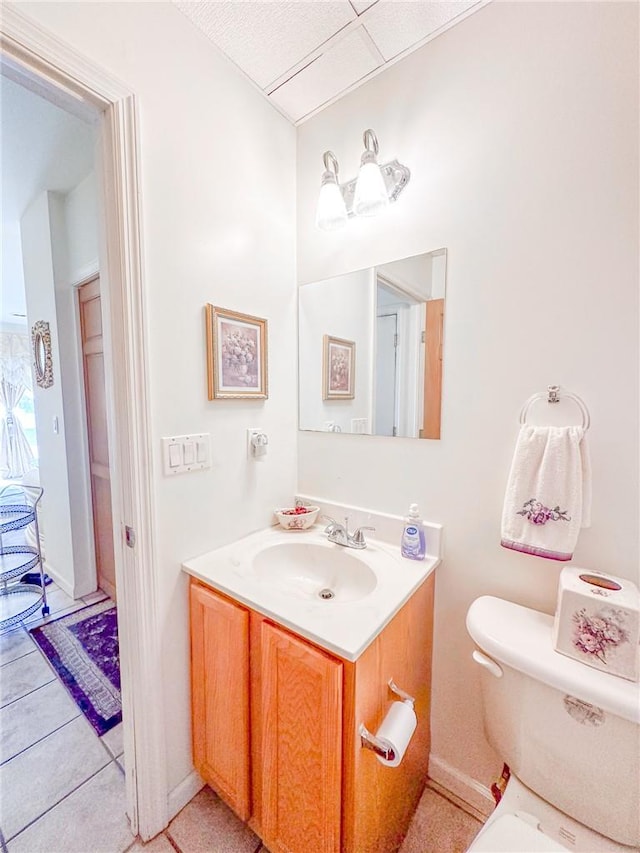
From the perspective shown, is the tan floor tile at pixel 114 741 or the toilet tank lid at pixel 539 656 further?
the tan floor tile at pixel 114 741

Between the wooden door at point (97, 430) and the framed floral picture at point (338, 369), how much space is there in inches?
58.0

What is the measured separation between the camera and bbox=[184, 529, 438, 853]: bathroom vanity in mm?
777

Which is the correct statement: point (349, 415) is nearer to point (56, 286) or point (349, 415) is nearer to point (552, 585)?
point (552, 585)

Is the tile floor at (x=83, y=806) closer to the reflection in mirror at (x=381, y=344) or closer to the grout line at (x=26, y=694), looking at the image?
the grout line at (x=26, y=694)

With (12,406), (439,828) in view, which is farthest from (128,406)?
(12,406)

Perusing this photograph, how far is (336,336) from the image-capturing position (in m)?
1.40

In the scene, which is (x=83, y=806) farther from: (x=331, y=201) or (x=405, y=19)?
(x=405, y=19)

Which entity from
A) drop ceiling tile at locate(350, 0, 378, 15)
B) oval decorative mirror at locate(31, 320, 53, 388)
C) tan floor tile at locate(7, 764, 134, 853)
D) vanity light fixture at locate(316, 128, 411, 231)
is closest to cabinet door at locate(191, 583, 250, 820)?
tan floor tile at locate(7, 764, 134, 853)

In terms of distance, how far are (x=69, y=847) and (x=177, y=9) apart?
8.17 feet

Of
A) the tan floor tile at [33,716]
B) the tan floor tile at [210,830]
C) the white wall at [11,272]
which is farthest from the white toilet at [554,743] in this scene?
the white wall at [11,272]

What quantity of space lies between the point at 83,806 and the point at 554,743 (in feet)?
4.87

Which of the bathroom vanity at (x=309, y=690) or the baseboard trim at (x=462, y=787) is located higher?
the bathroom vanity at (x=309, y=690)

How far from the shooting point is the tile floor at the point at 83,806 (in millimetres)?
1031

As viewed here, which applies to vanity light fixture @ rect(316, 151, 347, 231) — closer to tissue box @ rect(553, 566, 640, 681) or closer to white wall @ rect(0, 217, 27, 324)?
tissue box @ rect(553, 566, 640, 681)
